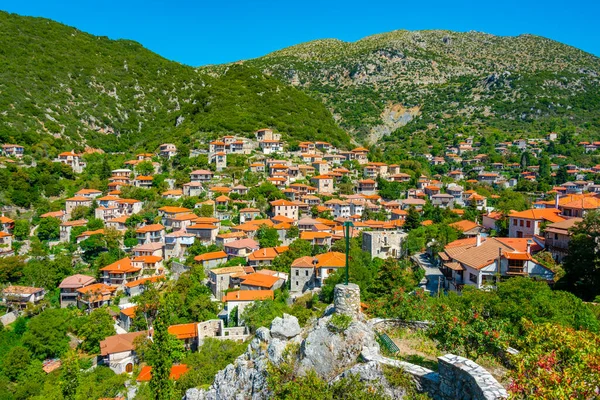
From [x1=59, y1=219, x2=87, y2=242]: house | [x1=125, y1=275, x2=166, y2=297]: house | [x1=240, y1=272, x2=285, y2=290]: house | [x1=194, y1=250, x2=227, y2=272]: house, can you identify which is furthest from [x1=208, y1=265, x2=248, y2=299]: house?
[x1=59, y1=219, x2=87, y2=242]: house

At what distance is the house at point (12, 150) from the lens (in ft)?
177

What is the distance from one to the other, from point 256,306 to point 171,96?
8548cm

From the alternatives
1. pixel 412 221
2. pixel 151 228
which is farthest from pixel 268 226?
pixel 412 221

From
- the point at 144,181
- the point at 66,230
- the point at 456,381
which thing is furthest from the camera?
the point at 144,181

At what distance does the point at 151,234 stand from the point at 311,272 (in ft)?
59.5

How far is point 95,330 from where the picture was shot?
26891 mm

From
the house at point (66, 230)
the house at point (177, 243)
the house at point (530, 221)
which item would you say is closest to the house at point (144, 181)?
the house at point (66, 230)

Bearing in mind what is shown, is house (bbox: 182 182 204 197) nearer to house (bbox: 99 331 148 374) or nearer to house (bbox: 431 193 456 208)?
house (bbox: 99 331 148 374)

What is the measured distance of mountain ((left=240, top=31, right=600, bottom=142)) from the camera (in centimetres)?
9344

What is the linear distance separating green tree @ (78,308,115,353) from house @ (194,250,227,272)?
27.7 ft

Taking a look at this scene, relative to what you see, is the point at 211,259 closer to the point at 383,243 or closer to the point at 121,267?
the point at 121,267

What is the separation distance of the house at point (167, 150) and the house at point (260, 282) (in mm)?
35853

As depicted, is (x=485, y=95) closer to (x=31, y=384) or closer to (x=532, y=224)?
(x=532, y=224)

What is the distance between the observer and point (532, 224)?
93.2ft
